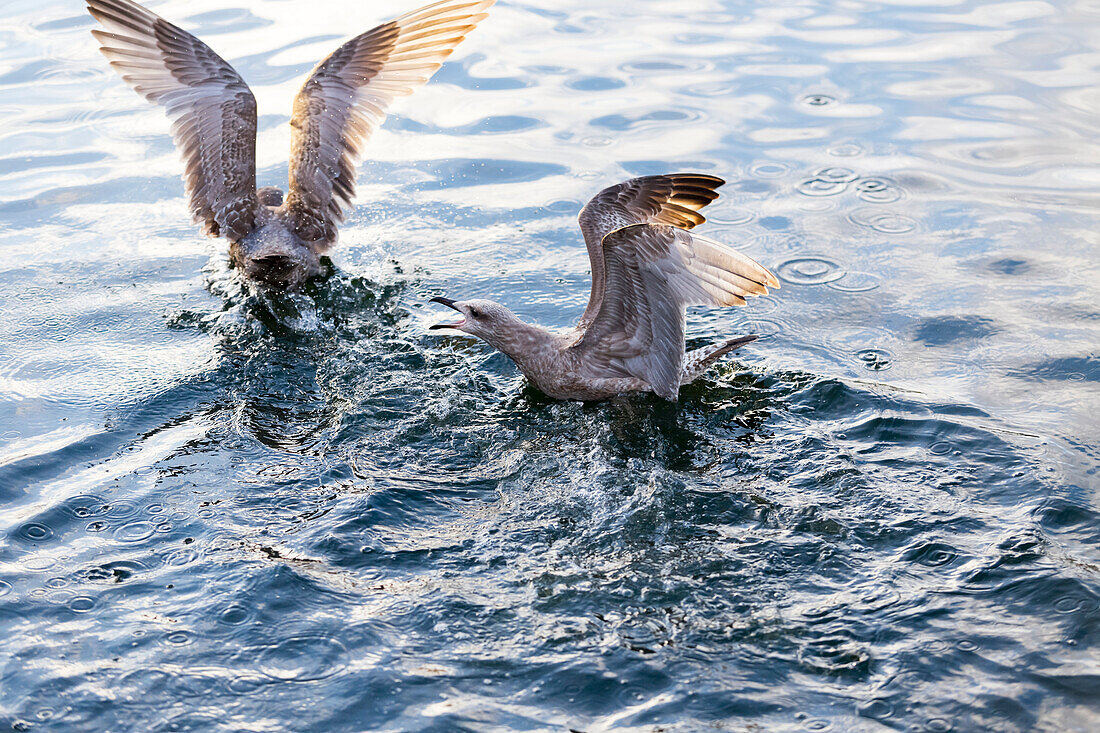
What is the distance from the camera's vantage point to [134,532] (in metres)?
5.04

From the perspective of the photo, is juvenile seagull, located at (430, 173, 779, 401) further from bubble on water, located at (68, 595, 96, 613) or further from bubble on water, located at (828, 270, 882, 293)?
bubble on water, located at (68, 595, 96, 613)

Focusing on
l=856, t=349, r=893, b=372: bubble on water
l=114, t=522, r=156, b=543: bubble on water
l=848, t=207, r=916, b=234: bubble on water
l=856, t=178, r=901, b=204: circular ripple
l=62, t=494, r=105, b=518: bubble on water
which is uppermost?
l=856, t=178, r=901, b=204: circular ripple

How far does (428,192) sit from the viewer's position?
9336mm

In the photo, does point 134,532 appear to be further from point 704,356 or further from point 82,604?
point 704,356

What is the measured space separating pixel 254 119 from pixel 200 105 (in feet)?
1.43

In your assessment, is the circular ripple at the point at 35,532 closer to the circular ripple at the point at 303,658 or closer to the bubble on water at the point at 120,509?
the bubble on water at the point at 120,509

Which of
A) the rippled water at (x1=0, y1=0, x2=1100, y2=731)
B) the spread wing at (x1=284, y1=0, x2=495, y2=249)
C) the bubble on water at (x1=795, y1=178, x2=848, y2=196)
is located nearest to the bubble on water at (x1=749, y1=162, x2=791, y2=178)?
the rippled water at (x1=0, y1=0, x2=1100, y2=731)

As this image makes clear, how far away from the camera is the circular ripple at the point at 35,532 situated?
16.5 feet

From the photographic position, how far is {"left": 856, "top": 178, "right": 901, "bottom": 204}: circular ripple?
882 cm

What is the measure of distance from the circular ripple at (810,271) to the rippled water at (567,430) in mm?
32

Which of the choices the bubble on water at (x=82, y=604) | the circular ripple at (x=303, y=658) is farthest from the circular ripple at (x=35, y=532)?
the circular ripple at (x=303, y=658)

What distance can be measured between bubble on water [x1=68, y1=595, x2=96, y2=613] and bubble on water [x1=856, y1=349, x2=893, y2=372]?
4743 millimetres

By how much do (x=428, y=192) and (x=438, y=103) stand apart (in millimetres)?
2142

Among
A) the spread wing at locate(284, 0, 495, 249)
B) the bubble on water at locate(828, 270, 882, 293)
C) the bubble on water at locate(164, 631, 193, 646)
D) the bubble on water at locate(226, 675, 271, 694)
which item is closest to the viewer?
the bubble on water at locate(226, 675, 271, 694)
